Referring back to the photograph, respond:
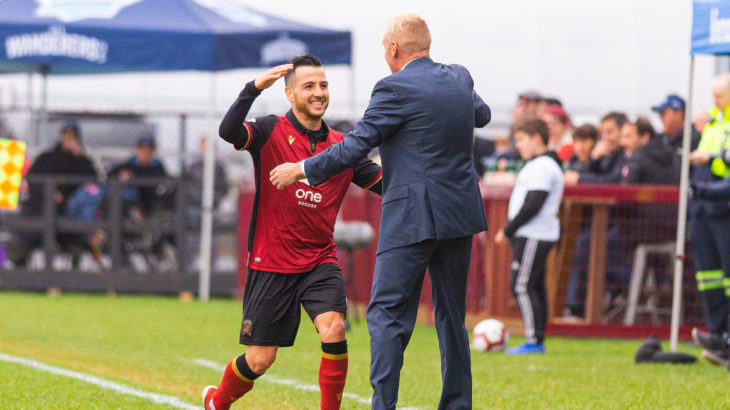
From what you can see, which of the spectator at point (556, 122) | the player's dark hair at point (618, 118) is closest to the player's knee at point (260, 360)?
the spectator at point (556, 122)

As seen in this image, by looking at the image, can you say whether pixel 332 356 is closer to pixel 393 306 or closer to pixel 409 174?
pixel 393 306

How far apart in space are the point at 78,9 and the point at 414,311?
901cm

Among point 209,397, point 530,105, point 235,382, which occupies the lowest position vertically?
point 209,397

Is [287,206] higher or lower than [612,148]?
lower

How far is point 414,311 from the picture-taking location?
5477 millimetres

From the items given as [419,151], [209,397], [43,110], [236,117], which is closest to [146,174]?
[43,110]

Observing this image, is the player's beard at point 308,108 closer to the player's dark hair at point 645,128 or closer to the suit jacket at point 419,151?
the suit jacket at point 419,151

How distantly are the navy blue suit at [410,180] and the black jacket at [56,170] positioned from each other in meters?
10.2

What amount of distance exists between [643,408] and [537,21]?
31.9 feet

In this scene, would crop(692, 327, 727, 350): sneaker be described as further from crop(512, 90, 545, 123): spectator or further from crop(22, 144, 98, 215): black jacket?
crop(22, 144, 98, 215): black jacket

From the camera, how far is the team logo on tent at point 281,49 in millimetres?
13484

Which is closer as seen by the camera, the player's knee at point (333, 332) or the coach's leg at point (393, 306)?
the coach's leg at point (393, 306)

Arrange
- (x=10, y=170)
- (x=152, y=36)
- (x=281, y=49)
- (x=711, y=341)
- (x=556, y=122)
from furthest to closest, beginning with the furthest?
(x=281, y=49) → (x=152, y=36) → (x=556, y=122) → (x=10, y=170) → (x=711, y=341)

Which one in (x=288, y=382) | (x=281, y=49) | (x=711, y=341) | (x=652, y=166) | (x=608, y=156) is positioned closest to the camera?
(x=288, y=382)
